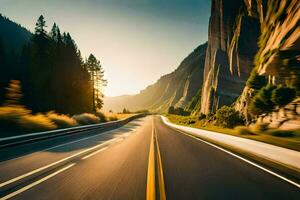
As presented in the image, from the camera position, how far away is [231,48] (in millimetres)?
62312

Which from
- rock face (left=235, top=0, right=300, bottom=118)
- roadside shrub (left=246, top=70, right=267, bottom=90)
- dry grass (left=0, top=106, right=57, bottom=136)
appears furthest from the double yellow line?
roadside shrub (left=246, top=70, right=267, bottom=90)

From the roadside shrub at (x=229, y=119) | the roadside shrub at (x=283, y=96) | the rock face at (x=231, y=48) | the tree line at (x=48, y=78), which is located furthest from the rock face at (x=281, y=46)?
the tree line at (x=48, y=78)

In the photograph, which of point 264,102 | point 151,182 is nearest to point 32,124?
point 151,182

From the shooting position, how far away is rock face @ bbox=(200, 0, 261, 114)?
5581cm

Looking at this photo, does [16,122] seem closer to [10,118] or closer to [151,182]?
[10,118]

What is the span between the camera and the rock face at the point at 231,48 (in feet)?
183

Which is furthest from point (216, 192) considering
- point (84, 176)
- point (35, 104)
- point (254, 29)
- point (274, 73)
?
point (254, 29)

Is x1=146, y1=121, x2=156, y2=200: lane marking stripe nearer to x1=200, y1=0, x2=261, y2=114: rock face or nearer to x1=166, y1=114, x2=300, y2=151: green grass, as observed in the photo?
x1=166, y1=114, x2=300, y2=151: green grass

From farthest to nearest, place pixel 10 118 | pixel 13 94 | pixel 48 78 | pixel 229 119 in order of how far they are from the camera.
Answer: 1. pixel 48 78
2. pixel 229 119
3. pixel 13 94
4. pixel 10 118

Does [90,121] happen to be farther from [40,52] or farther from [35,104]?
[40,52]

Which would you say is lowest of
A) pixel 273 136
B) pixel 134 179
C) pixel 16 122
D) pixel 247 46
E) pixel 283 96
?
pixel 273 136

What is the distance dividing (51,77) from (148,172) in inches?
1777

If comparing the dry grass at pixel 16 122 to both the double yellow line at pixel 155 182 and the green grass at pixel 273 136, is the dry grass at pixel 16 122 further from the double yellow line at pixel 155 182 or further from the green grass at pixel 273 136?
the green grass at pixel 273 136

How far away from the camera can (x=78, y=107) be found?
51969 mm
